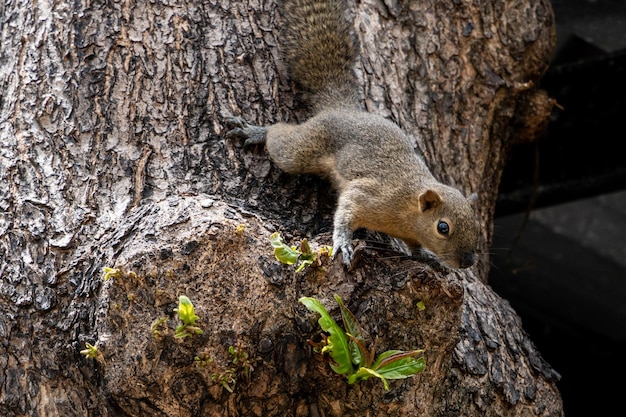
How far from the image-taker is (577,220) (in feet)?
22.8

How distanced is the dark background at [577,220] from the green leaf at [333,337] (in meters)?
2.68

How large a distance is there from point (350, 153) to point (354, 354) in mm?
1375

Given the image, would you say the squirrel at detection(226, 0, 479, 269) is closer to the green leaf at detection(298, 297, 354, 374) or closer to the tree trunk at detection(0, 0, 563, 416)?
the tree trunk at detection(0, 0, 563, 416)

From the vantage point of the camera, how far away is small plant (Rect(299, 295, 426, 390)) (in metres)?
2.70

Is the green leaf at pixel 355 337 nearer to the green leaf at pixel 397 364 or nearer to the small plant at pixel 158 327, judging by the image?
the green leaf at pixel 397 364

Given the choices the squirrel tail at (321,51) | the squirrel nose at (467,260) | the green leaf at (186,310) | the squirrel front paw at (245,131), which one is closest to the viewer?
the green leaf at (186,310)

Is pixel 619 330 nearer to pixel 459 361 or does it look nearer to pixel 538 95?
pixel 538 95

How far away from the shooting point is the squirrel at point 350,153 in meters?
3.57

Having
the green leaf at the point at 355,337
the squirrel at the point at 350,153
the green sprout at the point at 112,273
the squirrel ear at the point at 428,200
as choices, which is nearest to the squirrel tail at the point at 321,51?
the squirrel at the point at 350,153

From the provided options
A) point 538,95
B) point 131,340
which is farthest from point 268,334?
point 538,95

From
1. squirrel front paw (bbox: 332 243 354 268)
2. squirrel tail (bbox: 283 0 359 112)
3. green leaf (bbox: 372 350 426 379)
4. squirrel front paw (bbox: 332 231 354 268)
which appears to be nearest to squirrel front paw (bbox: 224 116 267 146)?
squirrel tail (bbox: 283 0 359 112)

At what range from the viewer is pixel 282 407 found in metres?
2.84

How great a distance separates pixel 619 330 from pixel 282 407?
460 cm

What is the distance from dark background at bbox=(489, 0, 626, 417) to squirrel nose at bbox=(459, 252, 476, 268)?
5.56ft
